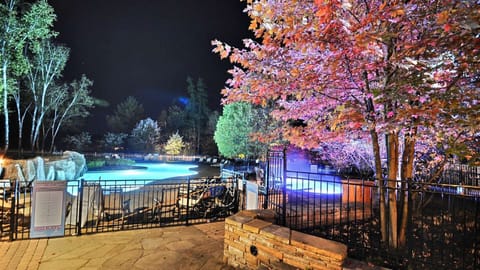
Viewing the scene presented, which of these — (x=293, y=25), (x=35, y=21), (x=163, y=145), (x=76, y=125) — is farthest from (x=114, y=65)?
(x=293, y=25)

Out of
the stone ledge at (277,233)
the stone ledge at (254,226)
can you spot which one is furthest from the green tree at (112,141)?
the stone ledge at (277,233)

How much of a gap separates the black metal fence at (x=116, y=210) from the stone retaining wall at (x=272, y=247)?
6.14ft

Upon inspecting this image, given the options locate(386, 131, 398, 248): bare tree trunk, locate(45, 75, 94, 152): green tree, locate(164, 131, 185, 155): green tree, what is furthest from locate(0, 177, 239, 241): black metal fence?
locate(164, 131, 185, 155): green tree

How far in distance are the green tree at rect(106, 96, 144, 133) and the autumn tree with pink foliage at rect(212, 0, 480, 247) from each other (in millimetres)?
36562

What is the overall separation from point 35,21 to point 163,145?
2135cm

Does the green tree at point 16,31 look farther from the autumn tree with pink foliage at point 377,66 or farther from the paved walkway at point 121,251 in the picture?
the autumn tree with pink foliage at point 377,66

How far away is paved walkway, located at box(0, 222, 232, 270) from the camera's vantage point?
3.29 meters

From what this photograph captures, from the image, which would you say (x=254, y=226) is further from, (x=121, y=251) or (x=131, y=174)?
(x=131, y=174)

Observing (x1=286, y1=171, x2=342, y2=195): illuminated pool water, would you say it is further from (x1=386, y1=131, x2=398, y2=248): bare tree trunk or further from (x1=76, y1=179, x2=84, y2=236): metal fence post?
(x1=76, y1=179, x2=84, y2=236): metal fence post

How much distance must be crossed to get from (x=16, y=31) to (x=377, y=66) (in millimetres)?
14459

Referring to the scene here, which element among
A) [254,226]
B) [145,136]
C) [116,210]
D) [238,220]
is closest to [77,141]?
[145,136]

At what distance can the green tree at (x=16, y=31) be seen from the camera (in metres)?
10.4

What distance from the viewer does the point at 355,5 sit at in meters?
2.79

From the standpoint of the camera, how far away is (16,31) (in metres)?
10.6
